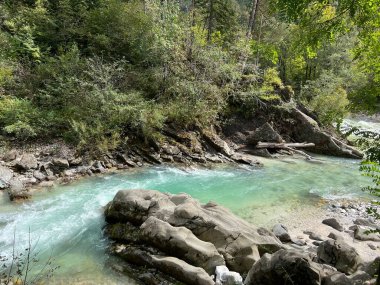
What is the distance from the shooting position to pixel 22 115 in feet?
41.7

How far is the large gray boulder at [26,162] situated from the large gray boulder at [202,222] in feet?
14.8

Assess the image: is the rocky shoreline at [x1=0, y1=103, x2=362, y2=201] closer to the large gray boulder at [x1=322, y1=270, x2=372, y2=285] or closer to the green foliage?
the green foliage

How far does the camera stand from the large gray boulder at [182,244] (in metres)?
6.01

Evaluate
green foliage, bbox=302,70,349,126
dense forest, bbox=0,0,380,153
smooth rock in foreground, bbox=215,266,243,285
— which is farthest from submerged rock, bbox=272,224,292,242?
green foliage, bbox=302,70,349,126

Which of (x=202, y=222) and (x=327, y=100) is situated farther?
(x=327, y=100)

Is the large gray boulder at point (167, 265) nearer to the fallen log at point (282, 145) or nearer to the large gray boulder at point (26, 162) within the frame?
the large gray boulder at point (26, 162)

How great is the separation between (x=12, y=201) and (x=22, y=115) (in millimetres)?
5017

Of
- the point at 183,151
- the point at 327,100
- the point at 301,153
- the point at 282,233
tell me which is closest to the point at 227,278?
the point at 282,233

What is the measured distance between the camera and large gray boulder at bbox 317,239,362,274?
627cm

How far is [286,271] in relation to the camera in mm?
5156

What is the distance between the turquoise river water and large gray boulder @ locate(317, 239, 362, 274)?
2454mm

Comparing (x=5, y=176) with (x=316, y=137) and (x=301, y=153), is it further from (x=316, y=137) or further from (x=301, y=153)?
(x=316, y=137)

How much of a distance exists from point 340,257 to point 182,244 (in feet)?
11.3

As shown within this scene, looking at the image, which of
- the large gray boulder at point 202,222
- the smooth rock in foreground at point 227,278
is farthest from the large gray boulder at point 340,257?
the smooth rock in foreground at point 227,278
